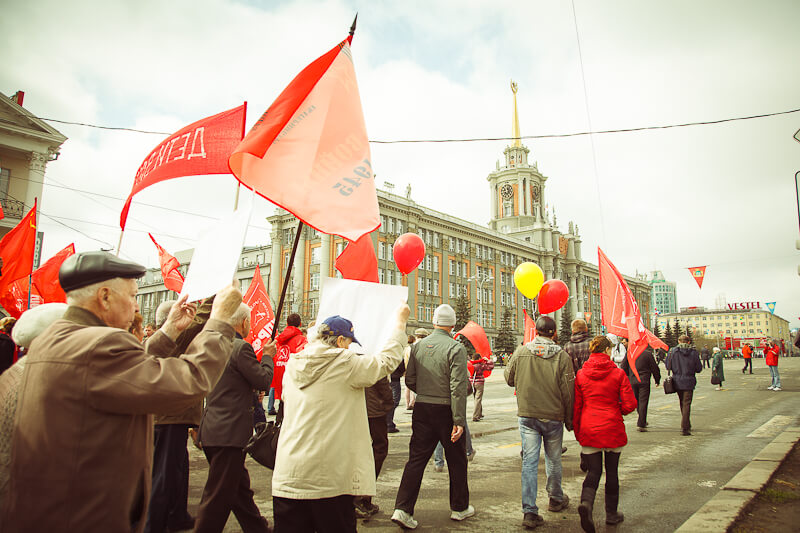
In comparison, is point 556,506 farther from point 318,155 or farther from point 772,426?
point 772,426

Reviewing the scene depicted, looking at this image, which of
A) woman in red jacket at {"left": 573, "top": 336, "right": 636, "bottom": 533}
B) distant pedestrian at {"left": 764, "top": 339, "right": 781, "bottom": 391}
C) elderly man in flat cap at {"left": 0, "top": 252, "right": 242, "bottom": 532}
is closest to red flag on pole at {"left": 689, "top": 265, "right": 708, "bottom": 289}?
distant pedestrian at {"left": 764, "top": 339, "right": 781, "bottom": 391}

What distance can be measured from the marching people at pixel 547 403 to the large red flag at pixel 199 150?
3.55 meters

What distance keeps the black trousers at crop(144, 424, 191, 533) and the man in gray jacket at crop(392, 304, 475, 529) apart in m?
1.99

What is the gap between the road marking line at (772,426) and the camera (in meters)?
9.83

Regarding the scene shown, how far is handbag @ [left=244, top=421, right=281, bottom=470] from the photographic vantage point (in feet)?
11.9

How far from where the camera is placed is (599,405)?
195 inches

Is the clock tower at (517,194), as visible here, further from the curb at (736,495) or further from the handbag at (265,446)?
the handbag at (265,446)

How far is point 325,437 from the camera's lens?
3.18 meters

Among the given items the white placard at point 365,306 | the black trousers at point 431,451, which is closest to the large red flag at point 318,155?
the white placard at point 365,306

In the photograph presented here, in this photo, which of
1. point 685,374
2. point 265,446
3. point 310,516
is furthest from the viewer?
point 685,374

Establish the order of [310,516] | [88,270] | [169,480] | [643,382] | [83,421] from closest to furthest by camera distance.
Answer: [83,421]
[88,270]
[310,516]
[169,480]
[643,382]

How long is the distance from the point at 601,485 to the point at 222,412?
467 cm

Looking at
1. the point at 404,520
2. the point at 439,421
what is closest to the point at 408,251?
the point at 439,421

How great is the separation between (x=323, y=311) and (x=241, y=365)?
102 cm
